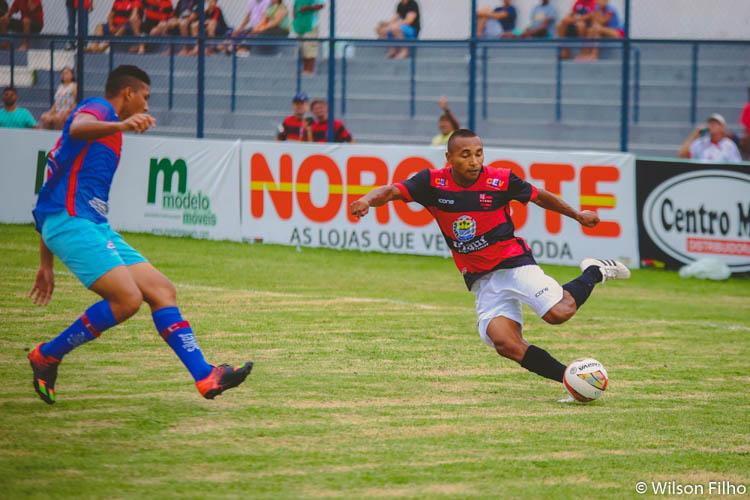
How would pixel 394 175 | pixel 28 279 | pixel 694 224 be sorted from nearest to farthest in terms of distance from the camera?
pixel 28 279
pixel 694 224
pixel 394 175

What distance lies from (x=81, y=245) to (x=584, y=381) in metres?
3.31

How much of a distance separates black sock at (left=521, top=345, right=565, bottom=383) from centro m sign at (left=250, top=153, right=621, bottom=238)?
25.9 feet

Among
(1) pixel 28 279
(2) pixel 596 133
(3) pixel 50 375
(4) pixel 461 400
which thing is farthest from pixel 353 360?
(2) pixel 596 133

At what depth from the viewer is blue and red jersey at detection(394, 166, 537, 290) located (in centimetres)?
763

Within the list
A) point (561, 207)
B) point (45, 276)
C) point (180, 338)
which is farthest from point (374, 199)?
point (45, 276)

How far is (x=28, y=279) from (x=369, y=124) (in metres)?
9.11

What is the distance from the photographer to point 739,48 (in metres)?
18.0

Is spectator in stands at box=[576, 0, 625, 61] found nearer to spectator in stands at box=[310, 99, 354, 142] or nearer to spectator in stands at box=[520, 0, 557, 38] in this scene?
spectator in stands at box=[520, 0, 557, 38]

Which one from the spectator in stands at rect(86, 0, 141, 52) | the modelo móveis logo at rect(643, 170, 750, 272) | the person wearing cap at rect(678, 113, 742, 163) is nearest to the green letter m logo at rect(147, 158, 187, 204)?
the spectator in stands at rect(86, 0, 141, 52)

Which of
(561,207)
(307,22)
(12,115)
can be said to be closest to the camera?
(561,207)

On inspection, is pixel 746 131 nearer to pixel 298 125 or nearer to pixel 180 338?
pixel 298 125

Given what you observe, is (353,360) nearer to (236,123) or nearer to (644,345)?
(644,345)

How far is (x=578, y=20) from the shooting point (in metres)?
18.0

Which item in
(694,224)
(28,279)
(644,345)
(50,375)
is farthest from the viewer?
(694,224)
